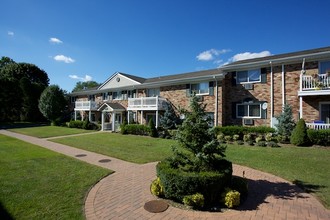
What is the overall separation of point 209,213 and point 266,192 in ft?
7.79

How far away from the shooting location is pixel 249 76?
1797cm

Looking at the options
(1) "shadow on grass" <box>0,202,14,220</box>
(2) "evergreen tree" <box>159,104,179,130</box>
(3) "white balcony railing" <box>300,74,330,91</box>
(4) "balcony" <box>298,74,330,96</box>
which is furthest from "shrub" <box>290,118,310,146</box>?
(1) "shadow on grass" <box>0,202,14,220</box>

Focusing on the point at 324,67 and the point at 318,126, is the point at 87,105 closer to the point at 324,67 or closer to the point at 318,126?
the point at 318,126

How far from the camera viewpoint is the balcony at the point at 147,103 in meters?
22.2

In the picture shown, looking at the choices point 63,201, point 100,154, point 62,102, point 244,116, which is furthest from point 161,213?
point 62,102

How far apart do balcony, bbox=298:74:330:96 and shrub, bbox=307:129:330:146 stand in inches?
115

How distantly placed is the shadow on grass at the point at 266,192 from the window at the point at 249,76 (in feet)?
40.7

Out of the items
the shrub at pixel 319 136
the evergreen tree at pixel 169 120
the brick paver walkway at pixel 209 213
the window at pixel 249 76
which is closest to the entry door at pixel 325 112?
the shrub at pixel 319 136

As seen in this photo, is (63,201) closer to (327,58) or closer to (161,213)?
(161,213)

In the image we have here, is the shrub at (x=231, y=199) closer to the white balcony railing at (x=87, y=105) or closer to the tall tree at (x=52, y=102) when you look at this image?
the white balcony railing at (x=87, y=105)

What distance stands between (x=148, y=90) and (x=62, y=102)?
18969 mm

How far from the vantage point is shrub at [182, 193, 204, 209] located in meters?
5.19

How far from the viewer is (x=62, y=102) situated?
35.9m

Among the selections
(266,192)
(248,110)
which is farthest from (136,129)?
(266,192)
